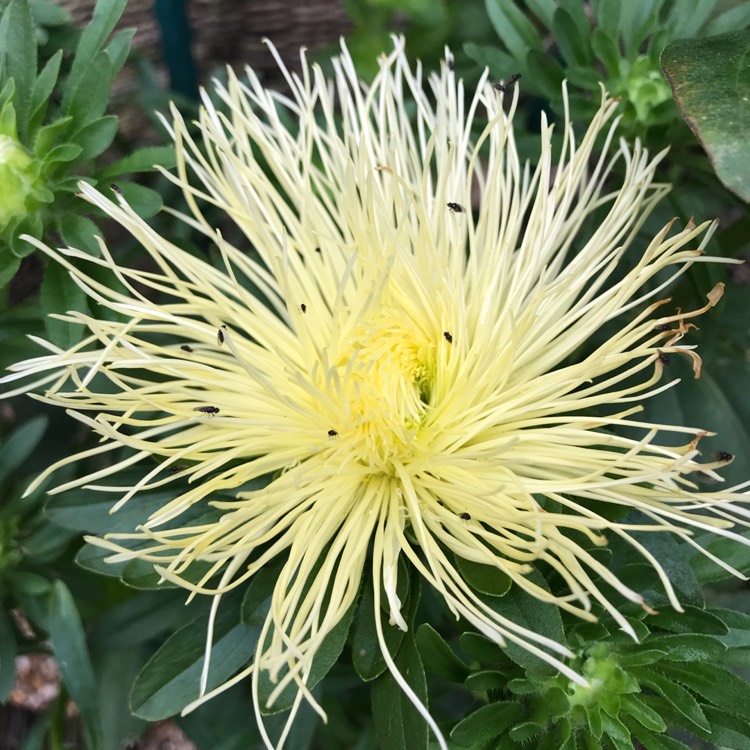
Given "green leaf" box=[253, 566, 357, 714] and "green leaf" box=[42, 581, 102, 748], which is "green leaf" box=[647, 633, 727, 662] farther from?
"green leaf" box=[42, 581, 102, 748]

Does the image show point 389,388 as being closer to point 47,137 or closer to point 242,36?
point 47,137

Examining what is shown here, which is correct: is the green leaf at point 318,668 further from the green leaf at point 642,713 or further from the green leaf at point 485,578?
the green leaf at point 642,713

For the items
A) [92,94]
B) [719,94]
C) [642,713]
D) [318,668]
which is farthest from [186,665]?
[719,94]

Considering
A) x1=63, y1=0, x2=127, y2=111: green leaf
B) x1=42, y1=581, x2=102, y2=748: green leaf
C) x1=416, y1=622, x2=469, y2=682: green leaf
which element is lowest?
x1=42, y1=581, x2=102, y2=748: green leaf

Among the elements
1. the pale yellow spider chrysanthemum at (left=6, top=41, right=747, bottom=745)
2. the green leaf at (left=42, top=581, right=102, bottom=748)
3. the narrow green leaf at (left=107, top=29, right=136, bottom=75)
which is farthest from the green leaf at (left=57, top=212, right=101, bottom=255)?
the green leaf at (left=42, top=581, right=102, bottom=748)

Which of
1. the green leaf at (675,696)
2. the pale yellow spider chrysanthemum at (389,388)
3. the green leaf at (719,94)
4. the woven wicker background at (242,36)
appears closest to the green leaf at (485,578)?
the pale yellow spider chrysanthemum at (389,388)

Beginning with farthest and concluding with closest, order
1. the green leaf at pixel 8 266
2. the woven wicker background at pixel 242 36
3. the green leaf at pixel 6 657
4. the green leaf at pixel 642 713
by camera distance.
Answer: the woven wicker background at pixel 242 36 → the green leaf at pixel 6 657 → the green leaf at pixel 8 266 → the green leaf at pixel 642 713
